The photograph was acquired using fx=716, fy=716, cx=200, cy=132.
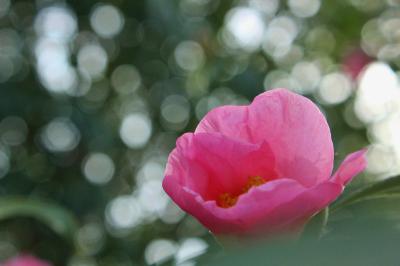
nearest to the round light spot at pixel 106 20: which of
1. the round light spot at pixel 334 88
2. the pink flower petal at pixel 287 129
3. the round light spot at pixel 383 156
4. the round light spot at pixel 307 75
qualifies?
the round light spot at pixel 307 75

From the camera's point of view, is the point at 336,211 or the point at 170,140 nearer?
the point at 336,211

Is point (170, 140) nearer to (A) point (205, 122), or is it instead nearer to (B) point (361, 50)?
(B) point (361, 50)

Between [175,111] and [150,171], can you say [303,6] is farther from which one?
[150,171]

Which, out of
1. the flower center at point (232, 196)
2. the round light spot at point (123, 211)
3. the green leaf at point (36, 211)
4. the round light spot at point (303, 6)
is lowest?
the round light spot at point (123, 211)

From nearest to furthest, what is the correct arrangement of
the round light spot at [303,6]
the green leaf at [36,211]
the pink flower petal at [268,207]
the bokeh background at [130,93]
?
the pink flower petal at [268,207]
the green leaf at [36,211]
the bokeh background at [130,93]
the round light spot at [303,6]

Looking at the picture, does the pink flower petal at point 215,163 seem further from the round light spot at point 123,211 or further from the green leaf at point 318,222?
the round light spot at point 123,211

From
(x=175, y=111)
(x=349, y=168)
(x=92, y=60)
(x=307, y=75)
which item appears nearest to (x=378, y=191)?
(x=349, y=168)

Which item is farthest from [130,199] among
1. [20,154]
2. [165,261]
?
[165,261]
